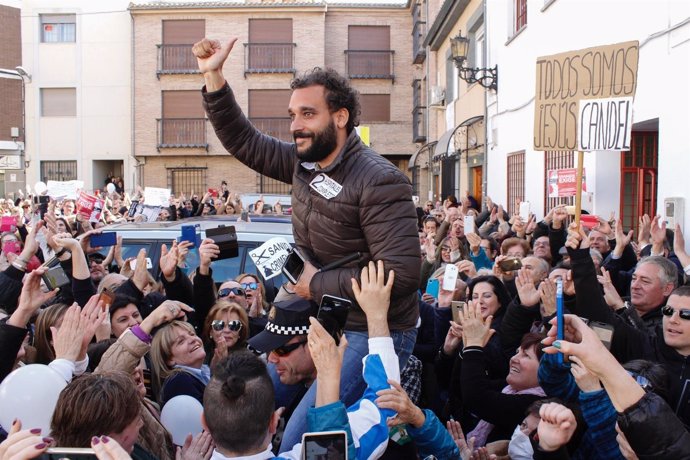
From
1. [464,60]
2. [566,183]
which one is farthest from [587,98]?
[464,60]

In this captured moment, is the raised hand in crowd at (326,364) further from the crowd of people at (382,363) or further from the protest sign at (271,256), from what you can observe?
the protest sign at (271,256)

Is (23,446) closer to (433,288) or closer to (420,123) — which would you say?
(433,288)

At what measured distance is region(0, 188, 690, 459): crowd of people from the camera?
8.00ft

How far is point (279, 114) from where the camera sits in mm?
31844

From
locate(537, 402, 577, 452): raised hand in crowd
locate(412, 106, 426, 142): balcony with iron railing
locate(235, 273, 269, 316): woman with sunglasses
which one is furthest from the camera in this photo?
locate(412, 106, 426, 142): balcony with iron railing

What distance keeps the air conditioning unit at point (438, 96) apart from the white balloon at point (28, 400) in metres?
21.3

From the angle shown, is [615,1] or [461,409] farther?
[615,1]

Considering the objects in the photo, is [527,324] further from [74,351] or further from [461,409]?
[74,351]

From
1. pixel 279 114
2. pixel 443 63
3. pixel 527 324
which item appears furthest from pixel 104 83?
pixel 527 324

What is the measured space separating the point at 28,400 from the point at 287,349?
1148 millimetres

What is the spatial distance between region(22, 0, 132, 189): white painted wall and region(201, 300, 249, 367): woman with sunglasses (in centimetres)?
2878

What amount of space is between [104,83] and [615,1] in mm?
27504

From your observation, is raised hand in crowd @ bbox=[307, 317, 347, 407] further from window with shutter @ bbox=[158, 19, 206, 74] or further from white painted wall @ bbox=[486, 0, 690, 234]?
window with shutter @ bbox=[158, 19, 206, 74]

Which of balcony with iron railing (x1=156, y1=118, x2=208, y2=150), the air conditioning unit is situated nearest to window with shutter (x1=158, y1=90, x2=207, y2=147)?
balcony with iron railing (x1=156, y1=118, x2=208, y2=150)
